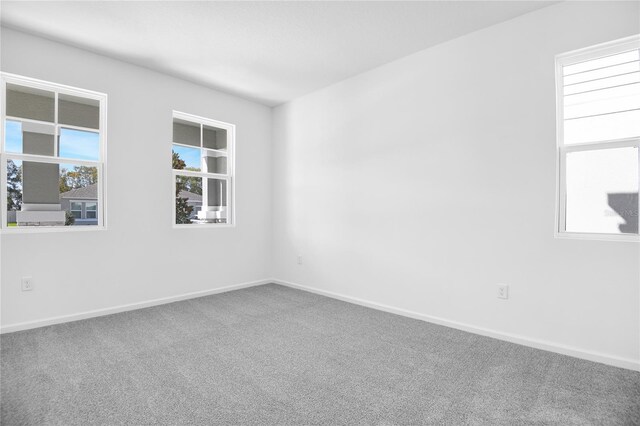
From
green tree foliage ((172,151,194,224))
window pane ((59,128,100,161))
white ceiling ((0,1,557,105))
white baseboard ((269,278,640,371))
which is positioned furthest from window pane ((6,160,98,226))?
white baseboard ((269,278,640,371))

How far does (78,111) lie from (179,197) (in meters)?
1.36

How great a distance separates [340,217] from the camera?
13.5 feet

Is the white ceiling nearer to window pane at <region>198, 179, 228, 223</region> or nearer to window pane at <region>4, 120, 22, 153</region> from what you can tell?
window pane at <region>4, 120, 22, 153</region>

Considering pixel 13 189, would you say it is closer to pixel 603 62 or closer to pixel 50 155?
pixel 50 155

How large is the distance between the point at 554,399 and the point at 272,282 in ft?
12.3

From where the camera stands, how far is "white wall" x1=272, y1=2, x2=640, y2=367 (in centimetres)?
239

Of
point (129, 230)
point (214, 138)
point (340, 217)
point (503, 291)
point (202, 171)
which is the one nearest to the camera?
point (503, 291)

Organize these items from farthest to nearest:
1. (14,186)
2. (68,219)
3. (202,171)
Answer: (202,171)
(68,219)
(14,186)

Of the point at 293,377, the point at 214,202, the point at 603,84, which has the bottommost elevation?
the point at 293,377

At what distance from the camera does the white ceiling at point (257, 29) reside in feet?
8.51

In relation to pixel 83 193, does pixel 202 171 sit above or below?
above

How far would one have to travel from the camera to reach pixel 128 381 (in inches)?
81.3

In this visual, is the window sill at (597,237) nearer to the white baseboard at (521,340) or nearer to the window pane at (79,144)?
the white baseboard at (521,340)

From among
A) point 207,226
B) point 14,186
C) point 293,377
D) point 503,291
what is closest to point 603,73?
point 503,291
